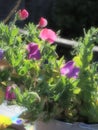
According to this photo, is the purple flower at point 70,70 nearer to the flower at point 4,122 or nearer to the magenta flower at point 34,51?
the magenta flower at point 34,51

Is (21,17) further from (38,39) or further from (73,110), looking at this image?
(73,110)

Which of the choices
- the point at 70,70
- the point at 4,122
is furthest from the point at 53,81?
the point at 4,122

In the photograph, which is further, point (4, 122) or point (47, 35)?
point (47, 35)

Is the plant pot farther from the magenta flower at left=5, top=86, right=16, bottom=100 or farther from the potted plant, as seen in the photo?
the magenta flower at left=5, top=86, right=16, bottom=100

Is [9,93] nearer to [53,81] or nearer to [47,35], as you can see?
[53,81]

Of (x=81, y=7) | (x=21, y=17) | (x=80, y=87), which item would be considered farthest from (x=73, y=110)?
(x=81, y=7)

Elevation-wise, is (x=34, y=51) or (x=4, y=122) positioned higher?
(x=34, y=51)

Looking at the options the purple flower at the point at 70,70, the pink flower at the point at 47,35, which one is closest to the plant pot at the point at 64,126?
the purple flower at the point at 70,70

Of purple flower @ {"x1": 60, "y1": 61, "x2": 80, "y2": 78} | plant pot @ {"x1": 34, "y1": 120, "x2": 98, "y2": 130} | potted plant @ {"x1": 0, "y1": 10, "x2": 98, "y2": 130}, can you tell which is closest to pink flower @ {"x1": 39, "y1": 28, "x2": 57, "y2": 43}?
potted plant @ {"x1": 0, "y1": 10, "x2": 98, "y2": 130}
